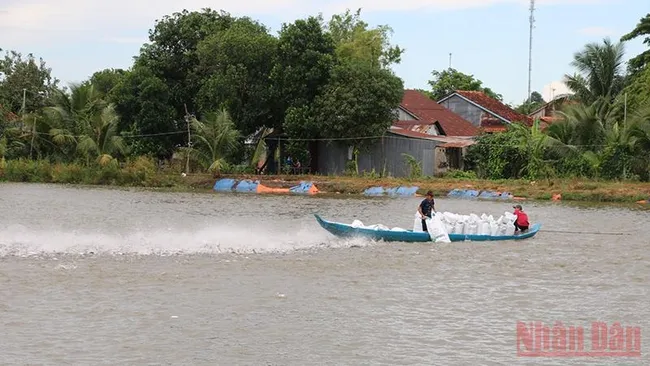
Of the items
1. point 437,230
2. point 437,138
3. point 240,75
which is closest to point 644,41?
point 437,138

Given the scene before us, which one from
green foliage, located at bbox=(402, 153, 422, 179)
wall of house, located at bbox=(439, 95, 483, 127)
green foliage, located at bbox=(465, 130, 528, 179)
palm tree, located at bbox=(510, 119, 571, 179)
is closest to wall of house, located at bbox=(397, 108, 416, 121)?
wall of house, located at bbox=(439, 95, 483, 127)

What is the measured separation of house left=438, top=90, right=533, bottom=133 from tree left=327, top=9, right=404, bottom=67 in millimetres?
5933

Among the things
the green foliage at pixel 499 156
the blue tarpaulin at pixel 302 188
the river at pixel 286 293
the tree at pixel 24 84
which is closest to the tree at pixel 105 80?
the tree at pixel 24 84

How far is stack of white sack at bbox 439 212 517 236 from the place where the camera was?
870 inches

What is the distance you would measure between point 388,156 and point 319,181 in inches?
207

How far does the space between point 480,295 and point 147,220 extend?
14078mm

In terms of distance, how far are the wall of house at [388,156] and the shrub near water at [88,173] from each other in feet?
29.2

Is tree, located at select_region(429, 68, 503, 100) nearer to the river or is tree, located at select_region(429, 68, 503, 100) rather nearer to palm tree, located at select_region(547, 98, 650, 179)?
palm tree, located at select_region(547, 98, 650, 179)

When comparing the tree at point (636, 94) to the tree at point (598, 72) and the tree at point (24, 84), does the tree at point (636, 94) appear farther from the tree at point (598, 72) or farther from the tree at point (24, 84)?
the tree at point (24, 84)

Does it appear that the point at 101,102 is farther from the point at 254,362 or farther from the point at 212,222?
the point at 254,362

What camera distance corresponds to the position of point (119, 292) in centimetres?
1475

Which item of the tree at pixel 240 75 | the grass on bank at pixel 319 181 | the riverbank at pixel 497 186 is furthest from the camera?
the tree at pixel 240 75

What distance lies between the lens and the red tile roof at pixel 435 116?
53984mm

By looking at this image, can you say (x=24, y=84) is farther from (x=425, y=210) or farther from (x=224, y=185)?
(x=425, y=210)
